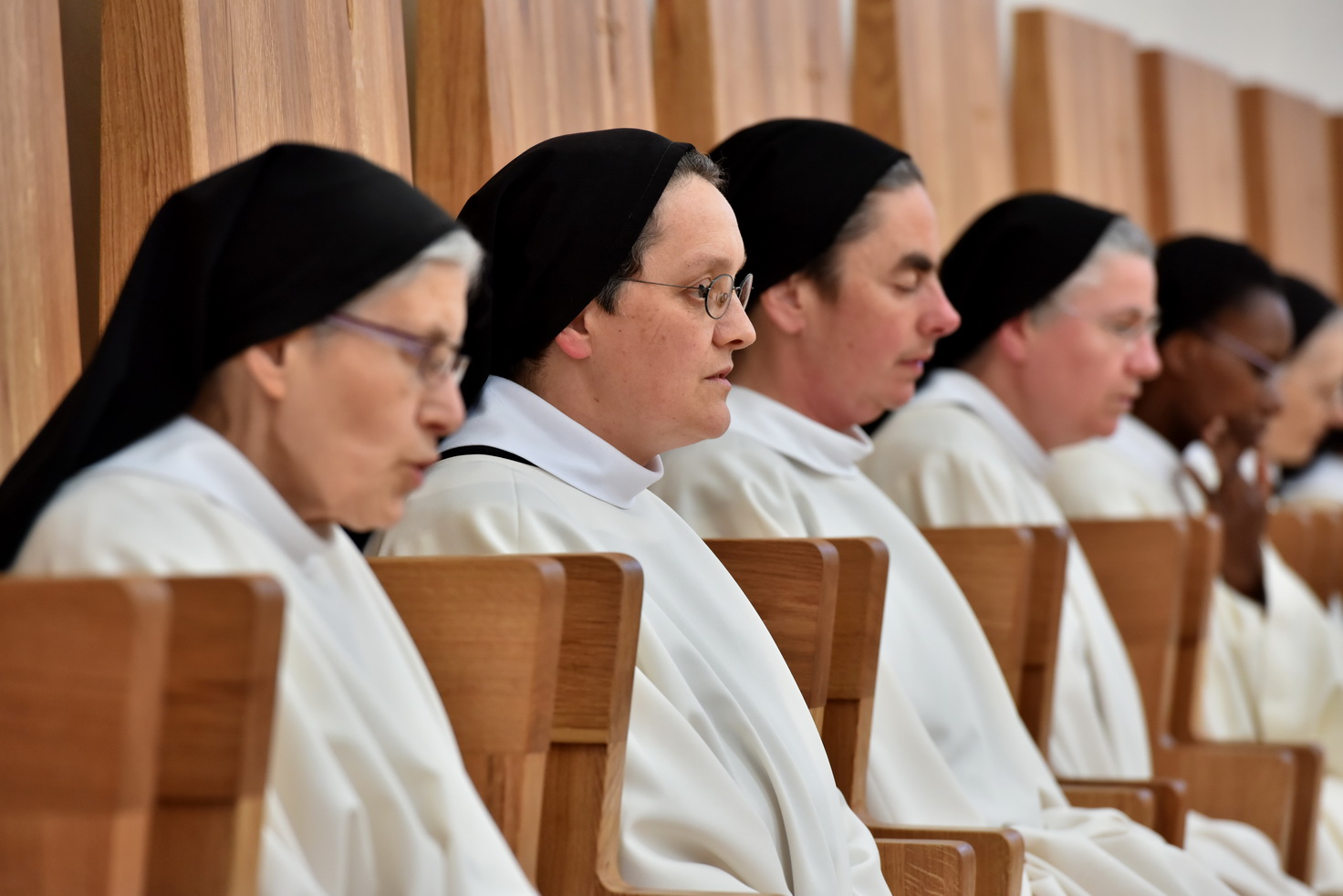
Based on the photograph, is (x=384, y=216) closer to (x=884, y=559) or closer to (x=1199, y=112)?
(x=884, y=559)

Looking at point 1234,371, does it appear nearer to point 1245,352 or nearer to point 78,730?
point 1245,352

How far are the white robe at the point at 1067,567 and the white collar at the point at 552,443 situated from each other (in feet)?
4.28

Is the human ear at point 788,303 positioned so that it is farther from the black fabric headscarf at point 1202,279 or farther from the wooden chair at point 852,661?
the black fabric headscarf at point 1202,279

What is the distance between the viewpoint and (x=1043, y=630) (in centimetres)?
330

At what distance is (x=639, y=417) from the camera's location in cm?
254

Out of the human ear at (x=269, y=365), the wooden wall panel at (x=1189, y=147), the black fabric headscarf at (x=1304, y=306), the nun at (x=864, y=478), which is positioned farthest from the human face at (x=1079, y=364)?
the human ear at (x=269, y=365)

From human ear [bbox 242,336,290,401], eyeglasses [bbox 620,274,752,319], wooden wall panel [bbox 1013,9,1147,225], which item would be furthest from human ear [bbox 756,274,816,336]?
wooden wall panel [bbox 1013,9,1147,225]

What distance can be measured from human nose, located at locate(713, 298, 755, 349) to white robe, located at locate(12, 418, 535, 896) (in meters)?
0.93

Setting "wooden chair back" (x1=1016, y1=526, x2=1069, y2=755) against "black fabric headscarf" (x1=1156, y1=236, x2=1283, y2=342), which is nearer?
"wooden chair back" (x1=1016, y1=526, x2=1069, y2=755)

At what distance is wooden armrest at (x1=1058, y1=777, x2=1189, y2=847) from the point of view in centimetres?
317

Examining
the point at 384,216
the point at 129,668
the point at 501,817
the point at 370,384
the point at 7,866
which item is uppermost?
the point at 384,216

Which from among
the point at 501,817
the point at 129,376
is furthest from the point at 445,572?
the point at 129,376

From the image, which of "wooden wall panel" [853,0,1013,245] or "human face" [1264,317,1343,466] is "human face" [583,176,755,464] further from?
"human face" [1264,317,1343,466]

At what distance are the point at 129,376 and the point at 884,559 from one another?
A: 4.18ft
